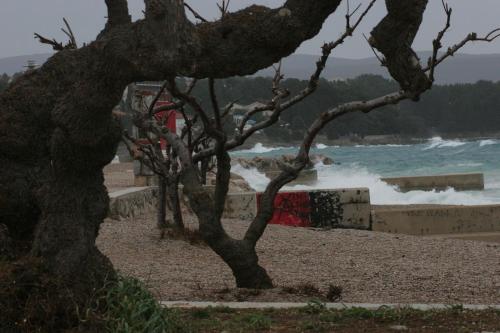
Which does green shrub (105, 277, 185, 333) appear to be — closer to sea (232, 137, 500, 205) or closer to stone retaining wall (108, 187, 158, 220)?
stone retaining wall (108, 187, 158, 220)

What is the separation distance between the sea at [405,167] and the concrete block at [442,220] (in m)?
13.1

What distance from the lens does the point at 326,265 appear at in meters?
10.0

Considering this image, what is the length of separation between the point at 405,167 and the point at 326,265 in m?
62.4

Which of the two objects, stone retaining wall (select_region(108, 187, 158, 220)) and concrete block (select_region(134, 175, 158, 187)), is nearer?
stone retaining wall (select_region(108, 187, 158, 220))

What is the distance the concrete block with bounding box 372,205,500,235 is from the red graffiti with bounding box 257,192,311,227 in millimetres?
1231

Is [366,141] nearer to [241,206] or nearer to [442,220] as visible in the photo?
[442,220]

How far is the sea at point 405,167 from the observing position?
31.1 meters

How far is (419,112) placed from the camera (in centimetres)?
10700

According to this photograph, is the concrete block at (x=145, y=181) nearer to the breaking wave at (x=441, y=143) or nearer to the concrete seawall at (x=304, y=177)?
the concrete seawall at (x=304, y=177)

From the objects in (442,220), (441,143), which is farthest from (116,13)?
(441,143)

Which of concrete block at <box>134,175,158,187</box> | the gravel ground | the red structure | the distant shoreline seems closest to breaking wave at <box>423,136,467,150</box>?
the distant shoreline

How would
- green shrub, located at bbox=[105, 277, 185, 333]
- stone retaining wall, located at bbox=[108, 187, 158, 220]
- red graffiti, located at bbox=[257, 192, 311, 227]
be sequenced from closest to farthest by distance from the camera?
1. green shrub, located at bbox=[105, 277, 185, 333]
2. stone retaining wall, located at bbox=[108, 187, 158, 220]
3. red graffiti, located at bbox=[257, 192, 311, 227]

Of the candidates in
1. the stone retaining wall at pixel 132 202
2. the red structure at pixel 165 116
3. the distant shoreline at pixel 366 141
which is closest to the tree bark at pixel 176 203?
the red structure at pixel 165 116

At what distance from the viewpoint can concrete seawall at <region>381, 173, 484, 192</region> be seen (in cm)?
3266
